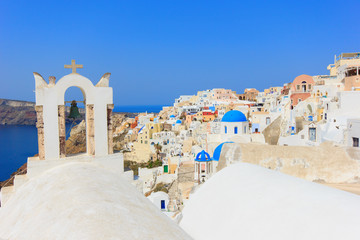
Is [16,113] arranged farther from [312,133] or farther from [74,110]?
[74,110]

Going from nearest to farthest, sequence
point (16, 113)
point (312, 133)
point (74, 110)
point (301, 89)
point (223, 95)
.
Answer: point (74, 110) < point (312, 133) < point (301, 89) < point (223, 95) < point (16, 113)

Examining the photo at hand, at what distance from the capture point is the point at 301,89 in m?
26.2

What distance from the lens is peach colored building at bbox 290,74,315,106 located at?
2527 cm

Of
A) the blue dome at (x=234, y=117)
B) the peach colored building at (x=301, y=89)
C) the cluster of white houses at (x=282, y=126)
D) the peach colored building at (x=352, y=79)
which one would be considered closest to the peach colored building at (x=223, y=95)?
the cluster of white houses at (x=282, y=126)

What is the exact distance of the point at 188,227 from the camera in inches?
152

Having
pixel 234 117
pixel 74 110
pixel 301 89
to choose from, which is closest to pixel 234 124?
pixel 234 117

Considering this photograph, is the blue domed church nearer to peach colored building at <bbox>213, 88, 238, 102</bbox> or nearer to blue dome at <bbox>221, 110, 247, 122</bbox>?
blue dome at <bbox>221, 110, 247, 122</bbox>

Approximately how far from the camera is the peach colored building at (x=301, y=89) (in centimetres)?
2527

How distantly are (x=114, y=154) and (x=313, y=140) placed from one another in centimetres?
1261

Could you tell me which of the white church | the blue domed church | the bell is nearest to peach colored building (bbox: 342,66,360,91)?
the blue domed church

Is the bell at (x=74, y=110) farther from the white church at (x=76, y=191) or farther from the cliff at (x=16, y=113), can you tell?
the cliff at (x=16, y=113)

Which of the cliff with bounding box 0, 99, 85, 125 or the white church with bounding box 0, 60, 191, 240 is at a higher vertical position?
the cliff with bounding box 0, 99, 85, 125

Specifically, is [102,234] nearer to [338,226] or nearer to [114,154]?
[338,226]

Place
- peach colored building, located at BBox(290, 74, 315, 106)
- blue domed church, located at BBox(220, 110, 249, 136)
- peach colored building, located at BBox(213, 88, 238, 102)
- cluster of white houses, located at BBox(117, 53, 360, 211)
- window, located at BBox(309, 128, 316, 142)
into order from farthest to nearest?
peach colored building, located at BBox(213, 88, 238, 102), peach colored building, located at BBox(290, 74, 315, 106), blue domed church, located at BBox(220, 110, 249, 136), window, located at BBox(309, 128, 316, 142), cluster of white houses, located at BBox(117, 53, 360, 211)
